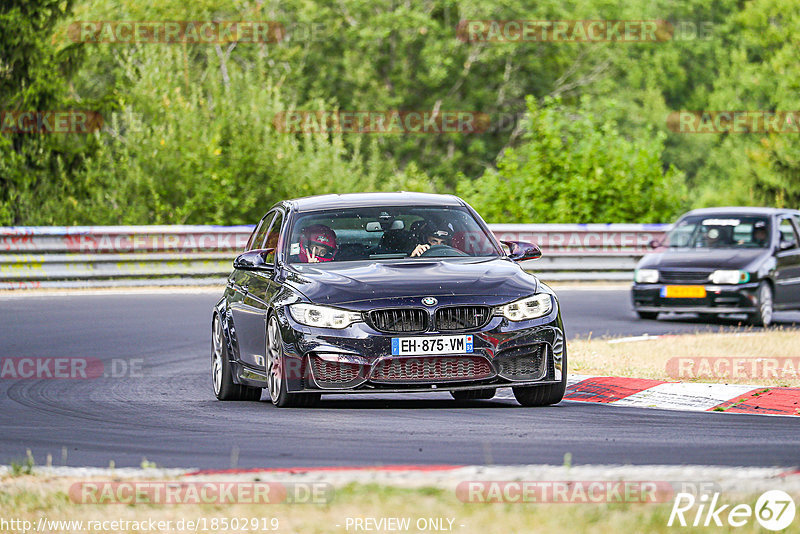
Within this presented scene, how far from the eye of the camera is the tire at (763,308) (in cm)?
2077

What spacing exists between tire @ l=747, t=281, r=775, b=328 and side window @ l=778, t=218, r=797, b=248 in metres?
1.23

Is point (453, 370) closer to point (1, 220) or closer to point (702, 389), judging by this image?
point (702, 389)

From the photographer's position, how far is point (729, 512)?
6.05 metres

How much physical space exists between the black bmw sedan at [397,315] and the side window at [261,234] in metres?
1.10

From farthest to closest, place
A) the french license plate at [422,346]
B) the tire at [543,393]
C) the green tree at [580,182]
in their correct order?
the green tree at [580,182]
the tire at [543,393]
the french license plate at [422,346]

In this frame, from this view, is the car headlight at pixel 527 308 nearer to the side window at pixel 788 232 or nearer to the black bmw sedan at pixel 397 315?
the black bmw sedan at pixel 397 315

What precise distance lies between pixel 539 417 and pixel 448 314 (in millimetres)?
886

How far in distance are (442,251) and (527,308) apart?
1.22 m

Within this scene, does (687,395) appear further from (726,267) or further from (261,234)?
(726,267)

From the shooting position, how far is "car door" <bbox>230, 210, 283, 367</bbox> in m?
11.4

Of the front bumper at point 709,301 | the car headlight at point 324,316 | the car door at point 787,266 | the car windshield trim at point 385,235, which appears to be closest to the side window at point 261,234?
the car windshield trim at point 385,235
